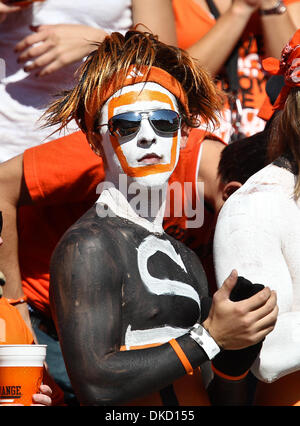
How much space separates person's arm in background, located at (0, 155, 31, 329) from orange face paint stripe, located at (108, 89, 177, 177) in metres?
0.69

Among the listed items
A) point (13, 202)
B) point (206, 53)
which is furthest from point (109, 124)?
point (206, 53)

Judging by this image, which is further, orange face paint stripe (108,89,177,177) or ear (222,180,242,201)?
ear (222,180,242,201)

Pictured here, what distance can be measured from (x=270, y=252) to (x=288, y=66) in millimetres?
696

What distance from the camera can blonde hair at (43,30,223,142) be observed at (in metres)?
2.64

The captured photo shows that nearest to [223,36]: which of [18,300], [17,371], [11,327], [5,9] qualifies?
[5,9]

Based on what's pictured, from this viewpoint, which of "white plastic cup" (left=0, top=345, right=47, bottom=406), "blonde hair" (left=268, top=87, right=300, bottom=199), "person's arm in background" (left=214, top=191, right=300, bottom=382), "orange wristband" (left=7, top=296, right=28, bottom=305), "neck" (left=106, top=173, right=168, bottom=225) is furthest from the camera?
"orange wristband" (left=7, top=296, right=28, bottom=305)

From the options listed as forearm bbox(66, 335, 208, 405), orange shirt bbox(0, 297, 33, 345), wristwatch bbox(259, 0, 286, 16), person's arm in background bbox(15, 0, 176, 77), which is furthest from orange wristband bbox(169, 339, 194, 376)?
wristwatch bbox(259, 0, 286, 16)

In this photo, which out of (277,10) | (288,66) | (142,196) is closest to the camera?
(142,196)

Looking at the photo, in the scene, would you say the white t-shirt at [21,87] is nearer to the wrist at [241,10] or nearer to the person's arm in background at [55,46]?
the person's arm in background at [55,46]

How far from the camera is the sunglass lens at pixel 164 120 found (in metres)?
2.56

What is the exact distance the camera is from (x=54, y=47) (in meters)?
3.28

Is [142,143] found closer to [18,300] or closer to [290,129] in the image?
[290,129]

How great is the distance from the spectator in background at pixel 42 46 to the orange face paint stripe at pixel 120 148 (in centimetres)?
73

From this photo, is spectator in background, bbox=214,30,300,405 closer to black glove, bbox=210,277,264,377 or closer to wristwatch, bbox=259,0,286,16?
black glove, bbox=210,277,264,377
